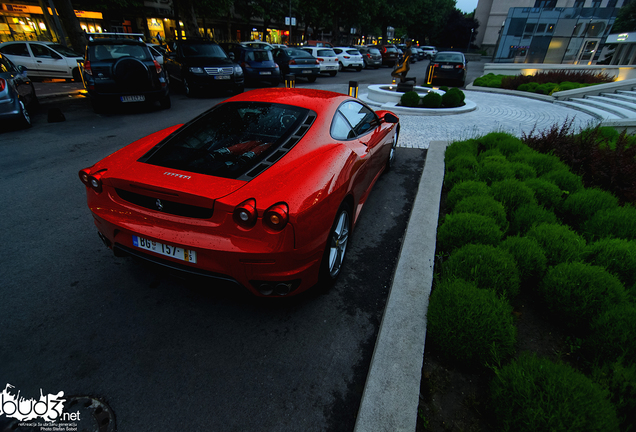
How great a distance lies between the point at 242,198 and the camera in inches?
83.2

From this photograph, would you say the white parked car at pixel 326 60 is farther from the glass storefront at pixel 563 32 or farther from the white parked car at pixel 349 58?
the glass storefront at pixel 563 32

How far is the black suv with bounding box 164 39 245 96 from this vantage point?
11625mm

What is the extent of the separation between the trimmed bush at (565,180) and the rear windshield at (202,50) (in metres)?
12.2

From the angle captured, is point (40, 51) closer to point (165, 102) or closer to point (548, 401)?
point (165, 102)

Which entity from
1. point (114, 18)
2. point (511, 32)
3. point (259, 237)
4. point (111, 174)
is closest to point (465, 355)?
point (259, 237)

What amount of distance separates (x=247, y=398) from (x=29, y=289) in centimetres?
224

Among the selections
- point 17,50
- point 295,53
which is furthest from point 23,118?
point 295,53

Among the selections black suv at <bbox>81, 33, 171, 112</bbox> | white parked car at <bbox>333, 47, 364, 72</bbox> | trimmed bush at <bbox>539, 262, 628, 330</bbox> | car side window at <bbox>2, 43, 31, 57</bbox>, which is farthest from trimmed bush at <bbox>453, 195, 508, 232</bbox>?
white parked car at <bbox>333, 47, 364, 72</bbox>

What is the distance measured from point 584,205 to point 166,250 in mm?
4239

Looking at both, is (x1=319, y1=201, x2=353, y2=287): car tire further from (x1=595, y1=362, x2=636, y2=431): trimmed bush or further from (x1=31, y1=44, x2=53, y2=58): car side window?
(x1=31, y1=44, x2=53, y2=58): car side window

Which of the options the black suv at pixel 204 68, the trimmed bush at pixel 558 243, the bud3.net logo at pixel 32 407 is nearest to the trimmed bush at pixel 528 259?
the trimmed bush at pixel 558 243

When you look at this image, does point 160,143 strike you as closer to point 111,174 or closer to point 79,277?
point 111,174

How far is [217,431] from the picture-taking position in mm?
1812

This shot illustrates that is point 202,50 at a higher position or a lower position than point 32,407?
higher
